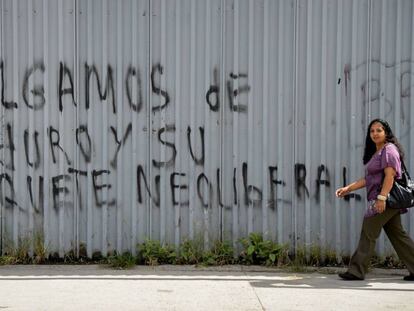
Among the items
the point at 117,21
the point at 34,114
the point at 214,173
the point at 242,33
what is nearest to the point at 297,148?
the point at 214,173

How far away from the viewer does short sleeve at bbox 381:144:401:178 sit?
19.4ft

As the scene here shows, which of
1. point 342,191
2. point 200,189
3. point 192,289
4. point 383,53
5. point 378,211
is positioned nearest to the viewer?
point 192,289

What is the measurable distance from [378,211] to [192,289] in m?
1.90

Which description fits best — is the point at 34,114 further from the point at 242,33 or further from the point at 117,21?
the point at 242,33

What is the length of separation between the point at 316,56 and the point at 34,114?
10.2 feet

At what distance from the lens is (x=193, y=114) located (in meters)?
6.77

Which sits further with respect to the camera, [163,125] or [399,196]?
[163,125]

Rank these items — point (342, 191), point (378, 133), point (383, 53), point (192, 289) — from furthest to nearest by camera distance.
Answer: point (383, 53) < point (342, 191) < point (378, 133) < point (192, 289)

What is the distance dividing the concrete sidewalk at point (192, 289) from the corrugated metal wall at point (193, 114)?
1.46 ft

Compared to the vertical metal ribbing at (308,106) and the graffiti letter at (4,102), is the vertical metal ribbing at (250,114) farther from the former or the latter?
the graffiti letter at (4,102)

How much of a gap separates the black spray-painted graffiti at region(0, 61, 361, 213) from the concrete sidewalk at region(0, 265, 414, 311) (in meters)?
0.77

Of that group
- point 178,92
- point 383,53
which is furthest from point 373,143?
point 178,92

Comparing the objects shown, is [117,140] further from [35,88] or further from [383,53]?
[383,53]

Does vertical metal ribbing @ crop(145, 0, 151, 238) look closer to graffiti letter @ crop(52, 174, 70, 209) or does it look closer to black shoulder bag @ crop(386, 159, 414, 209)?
graffiti letter @ crop(52, 174, 70, 209)
